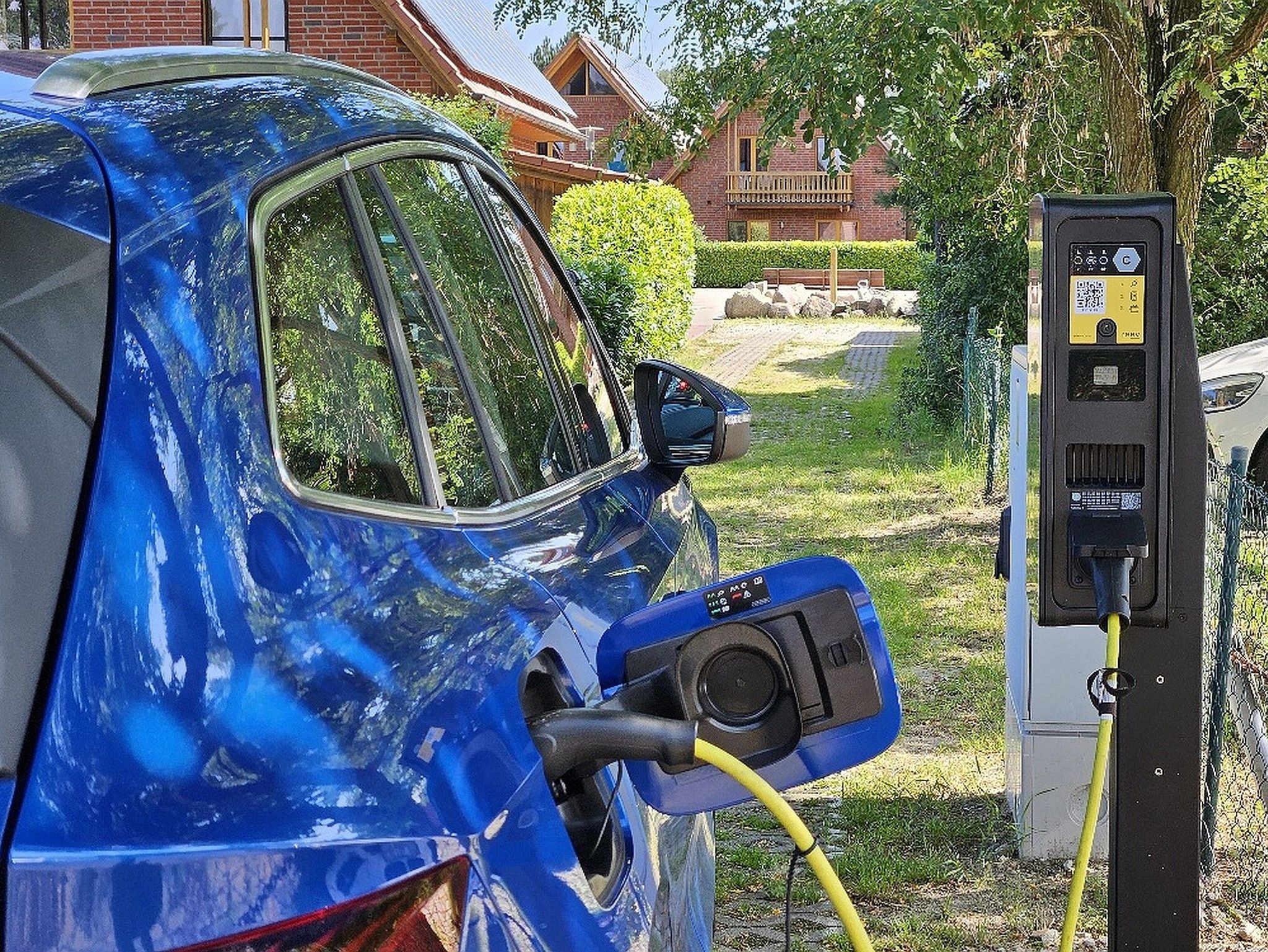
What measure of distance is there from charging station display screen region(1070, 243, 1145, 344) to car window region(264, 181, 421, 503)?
61.3 inches

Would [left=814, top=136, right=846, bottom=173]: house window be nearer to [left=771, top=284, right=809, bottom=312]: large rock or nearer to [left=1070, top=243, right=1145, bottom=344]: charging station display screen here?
[left=1070, top=243, right=1145, bottom=344]: charging station display screen

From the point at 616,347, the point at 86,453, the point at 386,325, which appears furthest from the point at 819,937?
the point at 616,347

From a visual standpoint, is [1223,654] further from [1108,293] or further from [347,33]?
[347,33]

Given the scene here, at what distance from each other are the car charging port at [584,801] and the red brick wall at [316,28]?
23.1 m

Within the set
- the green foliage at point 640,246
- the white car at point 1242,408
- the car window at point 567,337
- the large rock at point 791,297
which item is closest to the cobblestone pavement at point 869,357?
the green foliage at point 640,246

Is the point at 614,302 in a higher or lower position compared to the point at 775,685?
higher

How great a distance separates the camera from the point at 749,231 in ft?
184

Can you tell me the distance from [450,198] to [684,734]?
1.43 m

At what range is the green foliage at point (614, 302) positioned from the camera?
14.3 meters

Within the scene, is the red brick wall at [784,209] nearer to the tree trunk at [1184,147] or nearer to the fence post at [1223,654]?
the tree trunk at [1184,147]

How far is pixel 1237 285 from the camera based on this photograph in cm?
1199

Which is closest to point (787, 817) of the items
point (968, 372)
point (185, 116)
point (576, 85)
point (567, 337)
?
point (185, 116)

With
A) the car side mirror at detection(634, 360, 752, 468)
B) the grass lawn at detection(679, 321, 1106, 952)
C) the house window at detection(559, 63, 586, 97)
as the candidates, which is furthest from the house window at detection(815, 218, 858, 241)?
the car side mirror at detection(634, 360, 752, 468)

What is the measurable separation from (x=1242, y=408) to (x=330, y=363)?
329 inches
